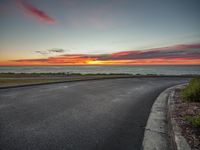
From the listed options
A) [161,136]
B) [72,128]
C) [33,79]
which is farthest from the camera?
[33,79]

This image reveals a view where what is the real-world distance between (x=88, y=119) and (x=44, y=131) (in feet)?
4.40

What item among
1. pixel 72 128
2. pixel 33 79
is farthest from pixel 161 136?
pixel 33 79

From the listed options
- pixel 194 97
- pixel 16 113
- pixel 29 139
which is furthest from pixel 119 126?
pixel 194 97

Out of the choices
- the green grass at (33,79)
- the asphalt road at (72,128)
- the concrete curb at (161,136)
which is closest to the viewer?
the concrete curb at (161,136)

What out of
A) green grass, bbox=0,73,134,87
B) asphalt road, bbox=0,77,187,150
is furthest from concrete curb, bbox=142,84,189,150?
green grass, bbox=0,73,134,87

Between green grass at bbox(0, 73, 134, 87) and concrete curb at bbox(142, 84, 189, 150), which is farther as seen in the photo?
green grass at bbox(0, 73, 134, 87)

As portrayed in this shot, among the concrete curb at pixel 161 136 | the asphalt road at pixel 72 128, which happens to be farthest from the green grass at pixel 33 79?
the concrete curb at pixel 161 136

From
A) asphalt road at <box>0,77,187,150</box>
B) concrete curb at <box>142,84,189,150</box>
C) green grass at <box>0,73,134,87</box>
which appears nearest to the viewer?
concrete curb at <box>142,84,189,150</box>

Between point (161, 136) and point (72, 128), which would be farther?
point (72, 128)

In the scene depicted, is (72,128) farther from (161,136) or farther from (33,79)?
(33,79)

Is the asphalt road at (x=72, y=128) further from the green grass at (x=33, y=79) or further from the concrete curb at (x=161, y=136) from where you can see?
the green grass at (x=33, y=79)

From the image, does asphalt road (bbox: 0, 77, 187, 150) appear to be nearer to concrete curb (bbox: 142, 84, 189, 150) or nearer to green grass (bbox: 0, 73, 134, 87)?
concrete curb (bbox: 142, 84, 189, 150)

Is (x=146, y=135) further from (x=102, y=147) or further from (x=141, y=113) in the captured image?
(x=141, y=113)

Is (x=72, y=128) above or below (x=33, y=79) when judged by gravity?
below
